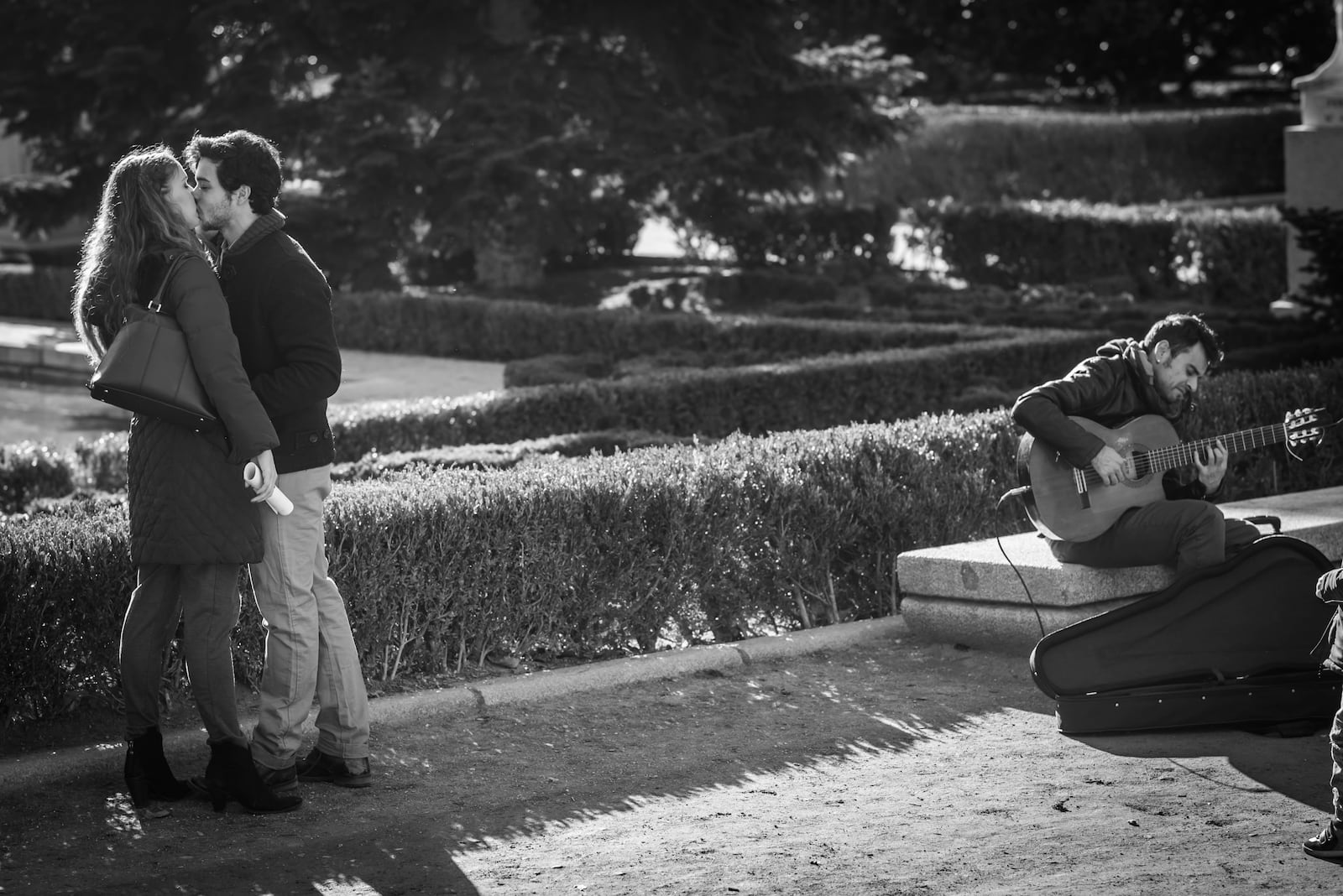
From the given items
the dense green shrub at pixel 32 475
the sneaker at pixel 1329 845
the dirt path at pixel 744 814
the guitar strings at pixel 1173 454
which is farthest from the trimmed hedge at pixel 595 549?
the sneaker at pixel 1329 845

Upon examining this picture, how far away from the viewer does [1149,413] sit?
564cm

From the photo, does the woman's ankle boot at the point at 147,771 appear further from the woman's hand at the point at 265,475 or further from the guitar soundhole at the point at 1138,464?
the guitar soundhole at the point at 1138,464

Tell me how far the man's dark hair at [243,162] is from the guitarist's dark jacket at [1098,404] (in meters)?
2.53

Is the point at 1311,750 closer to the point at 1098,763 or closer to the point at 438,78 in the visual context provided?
the point at 1098,763

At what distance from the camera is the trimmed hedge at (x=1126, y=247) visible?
18.5 meters

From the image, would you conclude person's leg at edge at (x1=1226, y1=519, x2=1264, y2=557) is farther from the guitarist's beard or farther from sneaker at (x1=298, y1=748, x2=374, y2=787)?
sneaker at (x1=298, y1=748, x2=374, y2=787)

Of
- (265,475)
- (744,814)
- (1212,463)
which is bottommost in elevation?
(744,814)

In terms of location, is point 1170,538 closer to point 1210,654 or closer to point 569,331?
point 1210,654

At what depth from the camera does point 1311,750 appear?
193 inches

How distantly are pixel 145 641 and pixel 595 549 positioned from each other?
77.4 inches

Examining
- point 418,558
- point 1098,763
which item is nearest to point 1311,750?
point 1098,763

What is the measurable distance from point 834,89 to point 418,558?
45.9 feet

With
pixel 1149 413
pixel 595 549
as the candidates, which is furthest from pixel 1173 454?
pixel 595 549

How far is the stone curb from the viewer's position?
190 inches
